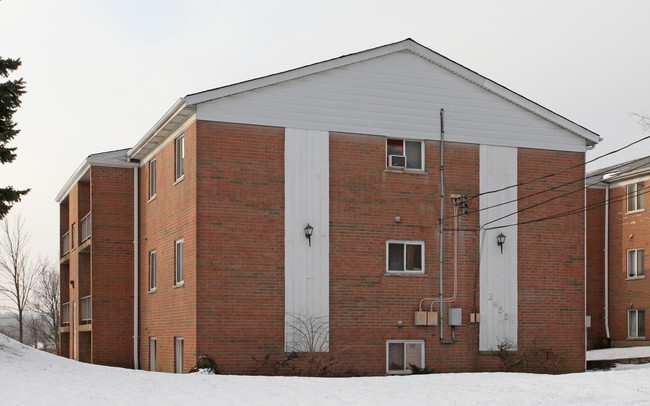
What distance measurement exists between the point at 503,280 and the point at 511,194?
2419 millimetres

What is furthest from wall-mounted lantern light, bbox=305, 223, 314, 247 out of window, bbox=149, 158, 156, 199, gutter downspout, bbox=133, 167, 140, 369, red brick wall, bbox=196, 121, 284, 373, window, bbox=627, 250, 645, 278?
window, bbox=627, 250, 645, 278

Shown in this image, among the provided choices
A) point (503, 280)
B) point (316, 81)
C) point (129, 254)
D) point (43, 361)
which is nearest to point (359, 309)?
point (503, 280)

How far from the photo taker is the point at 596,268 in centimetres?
3684

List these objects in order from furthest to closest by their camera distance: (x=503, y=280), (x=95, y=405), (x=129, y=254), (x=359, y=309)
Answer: (x=129, y=254) < (x=503, y=280) < (x=359, y=309) < (x=95, y=405)

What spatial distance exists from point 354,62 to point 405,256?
17.5 feet

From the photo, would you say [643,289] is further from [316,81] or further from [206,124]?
[206,124]

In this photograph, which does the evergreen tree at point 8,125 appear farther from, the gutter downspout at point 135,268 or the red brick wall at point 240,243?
the gutter downspout at point 135,268

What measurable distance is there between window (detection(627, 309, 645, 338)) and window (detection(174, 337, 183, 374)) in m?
21.1

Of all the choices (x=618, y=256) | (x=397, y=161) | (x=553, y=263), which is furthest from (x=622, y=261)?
(x=397, y=161)

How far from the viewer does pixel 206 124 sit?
20.5 metres

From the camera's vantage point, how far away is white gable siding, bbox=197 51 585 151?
2114 cm

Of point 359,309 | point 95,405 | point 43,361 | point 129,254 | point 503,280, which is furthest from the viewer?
point 129,254

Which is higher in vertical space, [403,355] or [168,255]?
[168,255]

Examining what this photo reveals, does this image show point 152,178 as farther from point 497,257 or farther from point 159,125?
point 497,257
